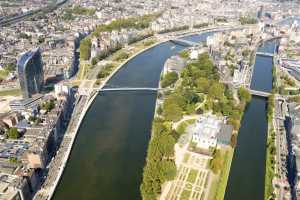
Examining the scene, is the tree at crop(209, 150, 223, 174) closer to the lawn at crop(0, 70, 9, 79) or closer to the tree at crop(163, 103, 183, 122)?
the tree at crop(163, 103, 183, 122)

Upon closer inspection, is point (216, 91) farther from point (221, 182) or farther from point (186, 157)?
point (221, 182)

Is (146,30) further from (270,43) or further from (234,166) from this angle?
(234,166)

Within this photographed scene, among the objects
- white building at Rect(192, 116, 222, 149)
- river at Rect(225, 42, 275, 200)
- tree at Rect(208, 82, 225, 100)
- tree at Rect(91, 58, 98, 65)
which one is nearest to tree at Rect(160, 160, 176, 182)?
river at Rect(225, 42, 275, 200)

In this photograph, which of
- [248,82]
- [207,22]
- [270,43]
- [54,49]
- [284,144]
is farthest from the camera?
[207,22]

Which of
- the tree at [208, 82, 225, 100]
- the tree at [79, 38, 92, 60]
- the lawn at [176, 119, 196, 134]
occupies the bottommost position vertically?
the lawn at [176, 119, 196, 134]

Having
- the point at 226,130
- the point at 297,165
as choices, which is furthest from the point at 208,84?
the point at 297,165

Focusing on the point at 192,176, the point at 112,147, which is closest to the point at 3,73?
the point at 112,147
